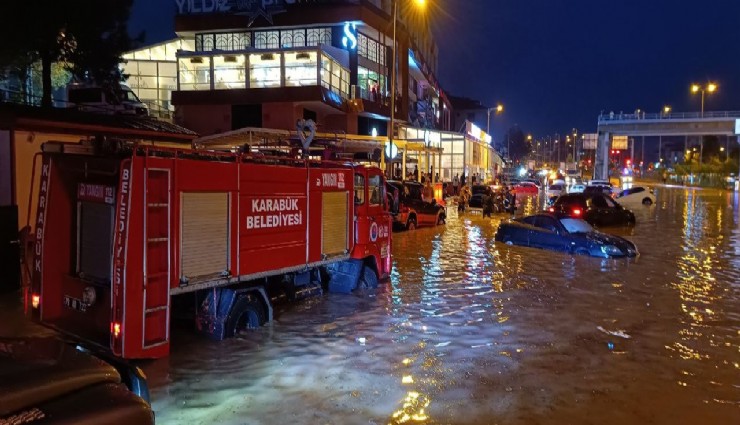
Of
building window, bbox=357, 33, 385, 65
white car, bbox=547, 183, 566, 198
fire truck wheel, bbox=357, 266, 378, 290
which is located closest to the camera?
fire truck wheel, bbox=357, 266, 378, 290

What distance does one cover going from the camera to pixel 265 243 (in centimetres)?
819

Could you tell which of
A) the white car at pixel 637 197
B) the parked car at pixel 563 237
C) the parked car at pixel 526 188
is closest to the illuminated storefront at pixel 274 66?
the parked car at pixel 526 188

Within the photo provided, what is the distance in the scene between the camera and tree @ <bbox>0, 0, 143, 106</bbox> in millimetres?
18422

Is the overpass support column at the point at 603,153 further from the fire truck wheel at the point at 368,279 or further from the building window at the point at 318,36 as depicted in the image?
the fire truck wheel at the point at 368,279

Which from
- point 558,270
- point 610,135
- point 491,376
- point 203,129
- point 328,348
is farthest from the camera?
point 610,135

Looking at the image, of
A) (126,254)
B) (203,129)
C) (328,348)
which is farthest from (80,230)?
(203,129)

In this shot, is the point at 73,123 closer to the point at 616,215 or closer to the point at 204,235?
the point at 204,235

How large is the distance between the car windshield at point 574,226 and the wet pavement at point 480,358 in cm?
353

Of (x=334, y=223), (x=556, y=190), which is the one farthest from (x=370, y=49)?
(x=334, y=223)

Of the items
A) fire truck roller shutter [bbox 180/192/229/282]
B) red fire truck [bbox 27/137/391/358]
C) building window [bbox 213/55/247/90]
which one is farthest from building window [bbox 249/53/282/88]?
fire truck roller shutter [bbox 180/192/229/282]

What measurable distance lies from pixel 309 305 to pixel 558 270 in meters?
6.69

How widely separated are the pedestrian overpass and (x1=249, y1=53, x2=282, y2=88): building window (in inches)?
2092

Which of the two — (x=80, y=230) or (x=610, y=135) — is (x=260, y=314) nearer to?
(x=80, y=230)

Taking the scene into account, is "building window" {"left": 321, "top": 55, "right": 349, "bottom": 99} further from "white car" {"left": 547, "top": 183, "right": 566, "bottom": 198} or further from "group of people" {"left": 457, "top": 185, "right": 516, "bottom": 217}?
"white car" {"left": 547, "top": 183, "right": 566, "bottom": 198}
